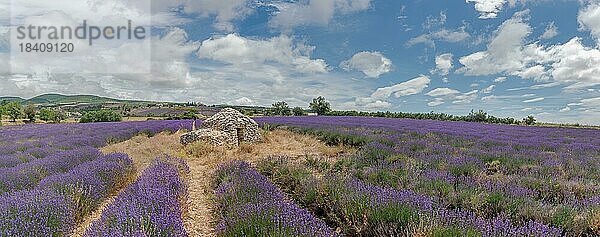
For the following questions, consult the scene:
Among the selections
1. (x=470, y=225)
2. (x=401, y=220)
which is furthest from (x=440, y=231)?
(x=401, y=220)

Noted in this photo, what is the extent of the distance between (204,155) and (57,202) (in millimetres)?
6051

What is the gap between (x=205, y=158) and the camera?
9.44 meters

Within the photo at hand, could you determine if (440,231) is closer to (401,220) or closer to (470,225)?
(470,225)

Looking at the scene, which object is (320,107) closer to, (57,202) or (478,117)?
(478,117)

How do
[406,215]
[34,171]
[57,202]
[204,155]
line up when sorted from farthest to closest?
1. [204,155]
2. [34,171]
3. [57,202]
4. [406,215]

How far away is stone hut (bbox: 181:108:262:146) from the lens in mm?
11078

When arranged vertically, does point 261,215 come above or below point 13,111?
above

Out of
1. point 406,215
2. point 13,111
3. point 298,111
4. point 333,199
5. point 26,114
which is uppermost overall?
point 298,111

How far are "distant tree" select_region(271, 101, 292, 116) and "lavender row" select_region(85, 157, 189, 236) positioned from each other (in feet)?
A: 119

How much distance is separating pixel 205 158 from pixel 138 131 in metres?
6.87

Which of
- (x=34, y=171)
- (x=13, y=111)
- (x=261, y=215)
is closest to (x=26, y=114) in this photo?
(x=13, y=111)

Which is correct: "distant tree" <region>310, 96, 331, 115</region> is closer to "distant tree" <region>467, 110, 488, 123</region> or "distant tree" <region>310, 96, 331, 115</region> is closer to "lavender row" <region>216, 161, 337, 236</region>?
"distant tree" <region>467, 110, 488, 123</region>

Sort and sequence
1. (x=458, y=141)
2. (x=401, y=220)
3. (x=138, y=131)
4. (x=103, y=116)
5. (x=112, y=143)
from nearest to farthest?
(x=401, y=220) → (x=458, y=141) → (x=112, y=143) → (x=138, y=131) → (x=103, y=116)

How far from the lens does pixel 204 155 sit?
9.78 meters
